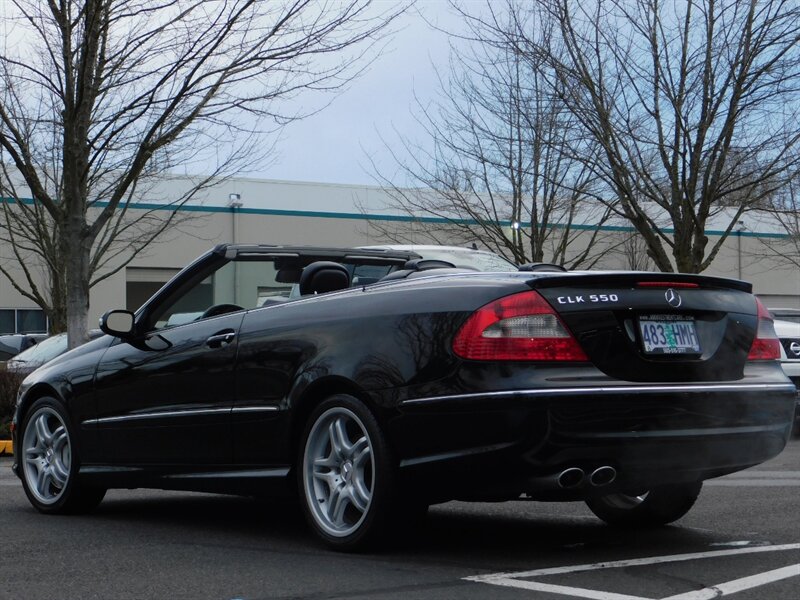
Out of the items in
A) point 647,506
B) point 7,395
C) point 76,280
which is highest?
point 76,280

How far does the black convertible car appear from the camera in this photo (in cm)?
512

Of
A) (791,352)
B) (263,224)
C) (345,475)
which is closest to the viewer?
(345,475)

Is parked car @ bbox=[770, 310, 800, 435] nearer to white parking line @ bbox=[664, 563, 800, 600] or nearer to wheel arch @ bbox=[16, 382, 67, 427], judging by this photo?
wheel arch @ bbox=[16, 382, 67, 427]

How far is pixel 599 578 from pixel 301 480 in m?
1.60

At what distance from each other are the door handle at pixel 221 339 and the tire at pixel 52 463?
1522mm

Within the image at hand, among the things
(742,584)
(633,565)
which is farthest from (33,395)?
(742,584)

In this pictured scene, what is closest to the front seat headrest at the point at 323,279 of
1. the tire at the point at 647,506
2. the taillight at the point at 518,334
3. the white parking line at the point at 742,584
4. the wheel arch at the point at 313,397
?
the wheel arch at the point at 313,397

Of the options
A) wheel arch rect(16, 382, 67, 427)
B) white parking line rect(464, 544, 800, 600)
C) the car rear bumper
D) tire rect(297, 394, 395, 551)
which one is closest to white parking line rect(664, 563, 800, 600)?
white parking line rect(464, 544, 800, 600)

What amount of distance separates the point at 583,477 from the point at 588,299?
740 millimetres

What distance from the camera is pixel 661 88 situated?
16594 mm

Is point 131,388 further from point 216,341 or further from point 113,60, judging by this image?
point 113,60

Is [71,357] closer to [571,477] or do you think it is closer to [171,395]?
[171,395]

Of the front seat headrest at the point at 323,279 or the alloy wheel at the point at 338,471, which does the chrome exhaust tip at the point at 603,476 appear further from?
the front seat headrest at the point at 323,279

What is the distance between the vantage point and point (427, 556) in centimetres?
558
